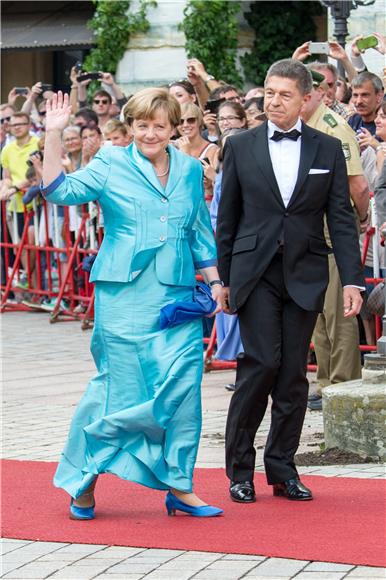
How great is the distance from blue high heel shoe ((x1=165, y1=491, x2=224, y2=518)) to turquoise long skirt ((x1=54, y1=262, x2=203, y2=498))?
97mm

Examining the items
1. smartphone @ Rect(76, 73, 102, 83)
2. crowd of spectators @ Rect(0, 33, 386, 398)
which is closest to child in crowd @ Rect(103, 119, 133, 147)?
crowd of spectators @ Rect(0, 33, 386, 398)

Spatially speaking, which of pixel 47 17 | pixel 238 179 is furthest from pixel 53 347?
pixel 47 17

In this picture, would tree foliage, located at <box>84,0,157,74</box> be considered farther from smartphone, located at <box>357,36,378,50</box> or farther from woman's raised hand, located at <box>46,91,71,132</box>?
woman's raised hand, located at <box>46,91,71,132</box>

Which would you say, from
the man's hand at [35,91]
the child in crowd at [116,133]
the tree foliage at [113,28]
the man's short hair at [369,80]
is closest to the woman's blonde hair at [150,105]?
the man's short hair at [369,80]

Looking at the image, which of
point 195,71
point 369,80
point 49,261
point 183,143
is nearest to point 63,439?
point 183,143

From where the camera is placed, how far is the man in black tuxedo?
6.24m

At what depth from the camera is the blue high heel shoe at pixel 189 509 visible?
5914 millimetres

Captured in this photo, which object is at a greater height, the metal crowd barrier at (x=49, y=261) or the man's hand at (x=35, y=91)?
the man's hand at (x=35, y=91)

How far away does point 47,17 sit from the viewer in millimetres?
23000

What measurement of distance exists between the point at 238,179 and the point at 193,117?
456 centimetres

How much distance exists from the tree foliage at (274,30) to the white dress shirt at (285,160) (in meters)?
13.2

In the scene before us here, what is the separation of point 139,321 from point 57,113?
1024 mm

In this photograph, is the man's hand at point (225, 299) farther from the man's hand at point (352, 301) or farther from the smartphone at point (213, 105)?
the smartphone at point (213, 105)

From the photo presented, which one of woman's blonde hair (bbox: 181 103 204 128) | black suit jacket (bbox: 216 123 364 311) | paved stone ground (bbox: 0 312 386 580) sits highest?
woman's blonde hair (bbox: 181 103 204 128)
